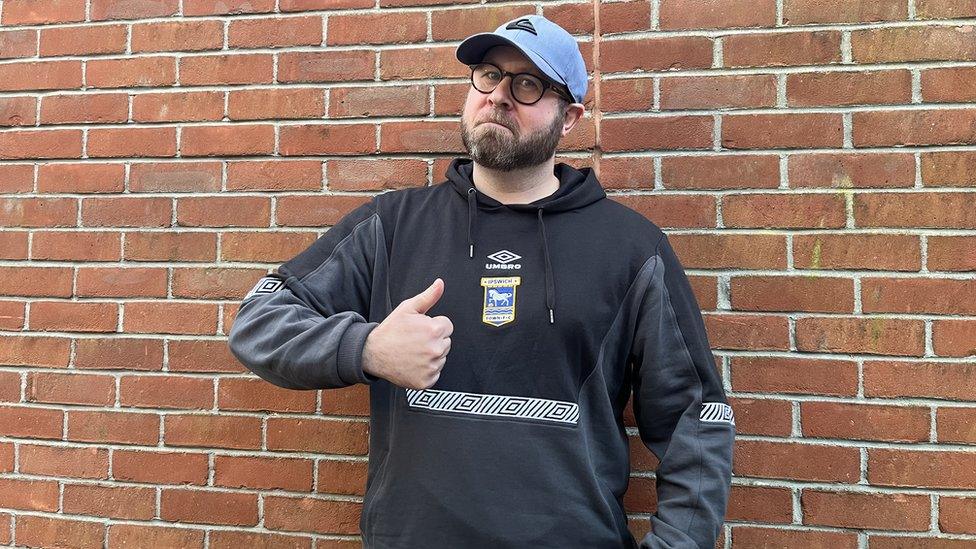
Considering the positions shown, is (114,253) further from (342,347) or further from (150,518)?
(342,347)

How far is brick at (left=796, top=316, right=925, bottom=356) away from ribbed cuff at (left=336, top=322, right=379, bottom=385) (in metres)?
1.28

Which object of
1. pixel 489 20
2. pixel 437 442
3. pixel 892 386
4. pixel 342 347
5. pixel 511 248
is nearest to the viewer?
pixel 342 347

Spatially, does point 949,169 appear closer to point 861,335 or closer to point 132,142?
point 861,335

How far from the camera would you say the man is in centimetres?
171

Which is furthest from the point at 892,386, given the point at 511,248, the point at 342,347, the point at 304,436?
the point at 304,436

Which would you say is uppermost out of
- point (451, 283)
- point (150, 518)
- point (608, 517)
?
point (451, 283)

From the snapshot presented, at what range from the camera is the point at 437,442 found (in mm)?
1755

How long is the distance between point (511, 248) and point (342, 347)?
51 centimetres

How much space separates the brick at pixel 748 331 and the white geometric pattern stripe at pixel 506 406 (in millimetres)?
611

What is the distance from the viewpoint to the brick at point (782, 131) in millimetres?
2111

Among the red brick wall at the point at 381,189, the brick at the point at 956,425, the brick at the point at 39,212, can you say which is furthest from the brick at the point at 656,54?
the brick at the point at 39,212

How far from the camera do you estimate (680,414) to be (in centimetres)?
183

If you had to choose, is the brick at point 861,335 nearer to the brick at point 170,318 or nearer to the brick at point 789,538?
the brick at point 789,538

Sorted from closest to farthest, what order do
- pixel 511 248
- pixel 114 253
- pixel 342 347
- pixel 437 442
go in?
pixel 342 347
pixel 437 442
pixel 511 248
pixel 114 253
